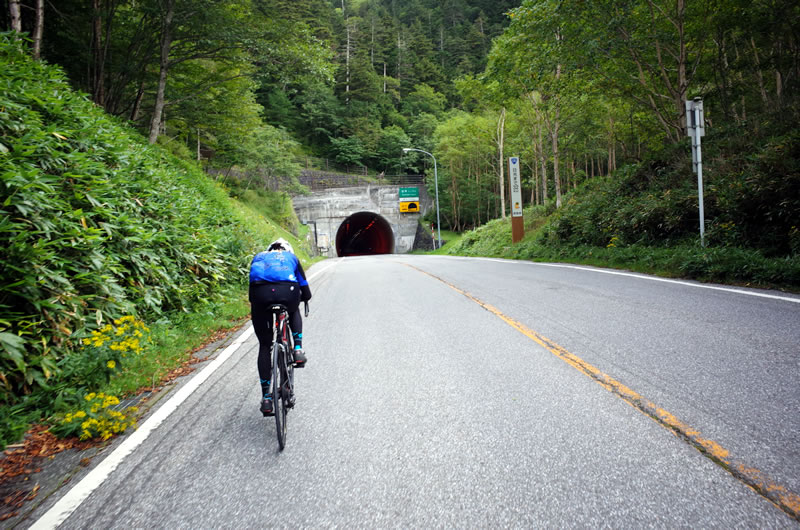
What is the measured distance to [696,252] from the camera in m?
8.80

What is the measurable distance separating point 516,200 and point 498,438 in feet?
60.2

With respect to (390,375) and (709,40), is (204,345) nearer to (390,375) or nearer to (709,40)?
(390,375)

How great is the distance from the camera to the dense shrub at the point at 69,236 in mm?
3887

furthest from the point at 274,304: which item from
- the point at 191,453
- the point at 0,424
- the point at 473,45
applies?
the point at 473,45

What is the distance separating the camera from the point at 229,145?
21.9 m

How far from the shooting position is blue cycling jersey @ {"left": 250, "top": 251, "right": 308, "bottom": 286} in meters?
3.53

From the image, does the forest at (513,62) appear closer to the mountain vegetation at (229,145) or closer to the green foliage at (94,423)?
the mountain vegetation at (229,145)

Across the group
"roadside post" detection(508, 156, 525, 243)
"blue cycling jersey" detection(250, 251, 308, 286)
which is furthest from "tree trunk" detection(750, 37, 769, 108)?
"blue cycling jersey" detection(250, 251, 308, 286)

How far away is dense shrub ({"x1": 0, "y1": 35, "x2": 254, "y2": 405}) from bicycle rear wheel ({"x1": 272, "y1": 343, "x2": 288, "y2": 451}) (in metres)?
2.20

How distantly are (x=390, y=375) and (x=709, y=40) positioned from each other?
1734cm

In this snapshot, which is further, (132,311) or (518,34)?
(518,34)

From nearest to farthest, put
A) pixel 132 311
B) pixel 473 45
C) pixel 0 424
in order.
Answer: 1. pixel 0 424
2. pixel 132 311
3. pixel 473 45

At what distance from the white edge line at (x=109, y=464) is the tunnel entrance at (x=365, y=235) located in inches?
1606

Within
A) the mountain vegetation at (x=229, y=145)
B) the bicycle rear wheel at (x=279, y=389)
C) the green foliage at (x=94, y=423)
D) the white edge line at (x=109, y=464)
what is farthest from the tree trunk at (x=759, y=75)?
the green foliage at (x=94, y=423)
